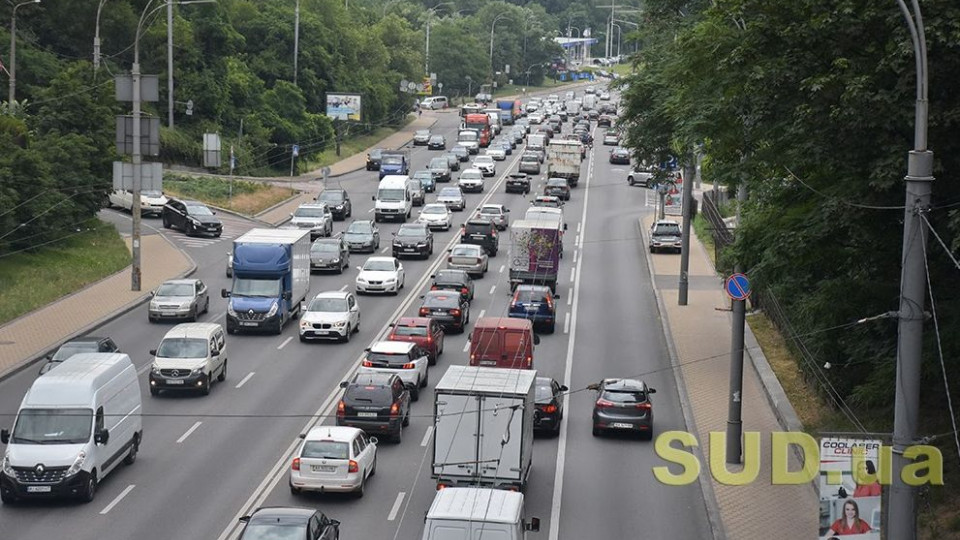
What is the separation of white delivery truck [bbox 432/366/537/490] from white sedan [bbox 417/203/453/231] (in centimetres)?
4086

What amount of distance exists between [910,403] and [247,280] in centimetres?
3049

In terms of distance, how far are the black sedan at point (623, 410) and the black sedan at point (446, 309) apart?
11900mm

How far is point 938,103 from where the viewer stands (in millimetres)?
24453

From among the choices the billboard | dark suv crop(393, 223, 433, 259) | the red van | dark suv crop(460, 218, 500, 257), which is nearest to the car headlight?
the red van

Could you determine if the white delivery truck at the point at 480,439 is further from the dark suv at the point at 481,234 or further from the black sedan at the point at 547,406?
the dark suv at the point at 481,234

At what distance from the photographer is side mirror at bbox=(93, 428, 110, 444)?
28078 millimetres

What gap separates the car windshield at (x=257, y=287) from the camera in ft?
148

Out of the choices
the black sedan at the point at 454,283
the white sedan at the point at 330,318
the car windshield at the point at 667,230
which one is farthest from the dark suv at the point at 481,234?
the white sedan at the point at 330,318

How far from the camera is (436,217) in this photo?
69188 millimetres

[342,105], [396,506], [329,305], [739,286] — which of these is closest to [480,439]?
[396,506]

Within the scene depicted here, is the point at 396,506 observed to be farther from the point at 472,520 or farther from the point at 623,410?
the point at 623,410

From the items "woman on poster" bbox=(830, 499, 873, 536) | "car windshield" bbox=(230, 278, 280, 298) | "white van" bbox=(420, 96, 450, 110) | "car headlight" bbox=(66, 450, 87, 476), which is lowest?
"car headlight" bbox=(66, 450, 87, 476)

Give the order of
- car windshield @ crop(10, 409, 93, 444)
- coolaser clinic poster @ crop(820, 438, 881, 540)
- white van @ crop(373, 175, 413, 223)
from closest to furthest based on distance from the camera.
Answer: coolaser clinic poster @ crop(820, 438, 881, 540) → car windshield @ crop(10, 409, 93, 444) → white van @ crop(373, 175, 413, 223)

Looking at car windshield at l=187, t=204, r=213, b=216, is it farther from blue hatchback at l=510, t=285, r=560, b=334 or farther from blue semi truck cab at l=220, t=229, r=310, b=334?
blue hatchback at l=510, t=285, r=560, b=334
